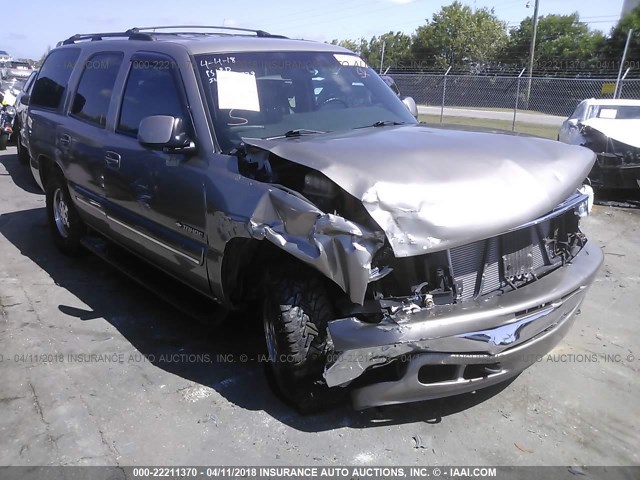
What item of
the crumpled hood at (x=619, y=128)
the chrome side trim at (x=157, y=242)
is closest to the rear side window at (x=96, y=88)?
the chrome side trim at (x=157, y=242)

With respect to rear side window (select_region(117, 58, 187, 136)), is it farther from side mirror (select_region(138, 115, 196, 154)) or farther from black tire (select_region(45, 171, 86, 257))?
black tire (select_region(45, 171, 86, 257))

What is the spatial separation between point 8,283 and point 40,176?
1536mm

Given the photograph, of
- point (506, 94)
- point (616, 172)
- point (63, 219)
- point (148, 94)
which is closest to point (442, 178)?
point (148, 94)

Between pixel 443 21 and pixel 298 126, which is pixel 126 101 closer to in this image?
pixel 298 126

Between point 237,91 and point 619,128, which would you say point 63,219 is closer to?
point 237,91

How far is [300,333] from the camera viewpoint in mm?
2994

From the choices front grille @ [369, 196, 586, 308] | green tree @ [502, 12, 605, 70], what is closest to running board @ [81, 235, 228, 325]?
front grille @ [369, 196, 586, 308]

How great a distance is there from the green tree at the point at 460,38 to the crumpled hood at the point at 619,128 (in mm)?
40802

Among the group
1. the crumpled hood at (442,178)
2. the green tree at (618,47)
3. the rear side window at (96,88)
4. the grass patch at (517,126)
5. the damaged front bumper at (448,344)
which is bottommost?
the grass patch at (517,126)

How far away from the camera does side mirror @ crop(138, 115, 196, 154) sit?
3434 millimetres

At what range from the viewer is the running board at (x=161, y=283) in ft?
12.6

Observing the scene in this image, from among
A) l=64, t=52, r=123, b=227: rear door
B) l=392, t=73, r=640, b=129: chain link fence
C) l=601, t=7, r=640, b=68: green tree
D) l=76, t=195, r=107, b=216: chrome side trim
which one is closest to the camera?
l=64, t=52, r=123, b=227: rear door

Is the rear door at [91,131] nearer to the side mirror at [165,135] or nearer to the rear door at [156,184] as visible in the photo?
the rear door at [156,184]

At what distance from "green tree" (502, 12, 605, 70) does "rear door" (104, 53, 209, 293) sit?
3937cm
